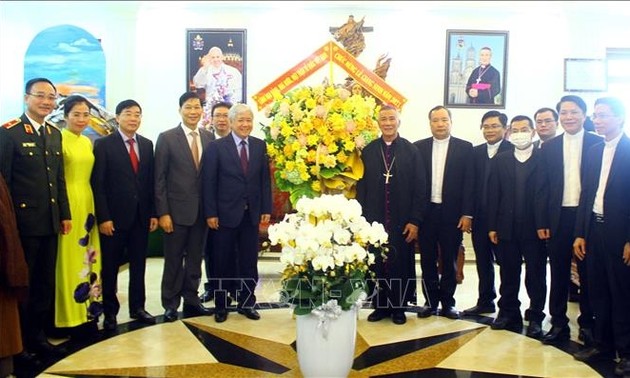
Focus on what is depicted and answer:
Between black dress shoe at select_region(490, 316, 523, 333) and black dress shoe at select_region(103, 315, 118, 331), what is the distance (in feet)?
8.90

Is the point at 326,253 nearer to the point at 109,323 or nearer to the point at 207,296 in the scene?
the point at 109,323

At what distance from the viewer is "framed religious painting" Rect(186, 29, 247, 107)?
7625mm

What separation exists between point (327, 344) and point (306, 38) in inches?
226

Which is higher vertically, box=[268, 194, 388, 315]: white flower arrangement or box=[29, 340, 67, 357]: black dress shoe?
box=[268, 194, 388, 315]: white flower arrangement

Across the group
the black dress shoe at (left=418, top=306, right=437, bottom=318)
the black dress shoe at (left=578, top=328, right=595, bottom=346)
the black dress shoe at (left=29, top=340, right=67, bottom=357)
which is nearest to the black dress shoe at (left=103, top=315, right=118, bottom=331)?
the black dress shoe at (left=29, top=340, right=67, bottom=357)

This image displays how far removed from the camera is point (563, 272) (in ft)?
11.5

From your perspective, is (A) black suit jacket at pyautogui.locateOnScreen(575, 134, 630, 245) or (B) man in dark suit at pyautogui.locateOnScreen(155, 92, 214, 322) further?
(B) man in dark suit at pyautogui.locateOnScreen(155, 92, 214, 322)

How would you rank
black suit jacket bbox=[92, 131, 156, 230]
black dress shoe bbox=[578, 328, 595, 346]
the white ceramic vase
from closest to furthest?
the white ceramic vase
black dress shoe bbox=[578, 328, 595, 346]
black suit jacket bbox=[92, 131, 156, 230]

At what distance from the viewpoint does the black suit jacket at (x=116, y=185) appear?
3.67 m

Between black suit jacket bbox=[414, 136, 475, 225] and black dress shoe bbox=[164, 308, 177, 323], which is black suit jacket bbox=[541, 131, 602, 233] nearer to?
black suit jacket bbox=[414, 136, 475, 225]

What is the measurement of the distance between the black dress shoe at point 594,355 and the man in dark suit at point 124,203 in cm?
289

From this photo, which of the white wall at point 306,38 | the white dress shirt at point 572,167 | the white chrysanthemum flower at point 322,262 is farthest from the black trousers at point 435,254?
the white wall at point 306,38

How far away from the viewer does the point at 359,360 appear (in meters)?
3.21

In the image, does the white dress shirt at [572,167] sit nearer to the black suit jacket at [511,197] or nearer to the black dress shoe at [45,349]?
the black suit jacket at [511,197]
